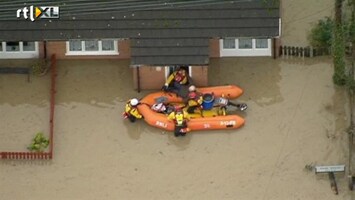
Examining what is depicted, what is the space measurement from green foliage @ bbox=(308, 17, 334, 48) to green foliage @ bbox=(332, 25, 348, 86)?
1.25m

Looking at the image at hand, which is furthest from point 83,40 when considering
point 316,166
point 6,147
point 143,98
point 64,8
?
point 316,166

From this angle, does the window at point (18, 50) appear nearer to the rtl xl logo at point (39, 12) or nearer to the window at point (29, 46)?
the window at point (29, 46)

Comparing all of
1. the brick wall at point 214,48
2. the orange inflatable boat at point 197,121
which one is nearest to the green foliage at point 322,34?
the brick wall at point 214,48

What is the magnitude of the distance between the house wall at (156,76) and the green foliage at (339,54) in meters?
4.62

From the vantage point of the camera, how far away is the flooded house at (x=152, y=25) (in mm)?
26109

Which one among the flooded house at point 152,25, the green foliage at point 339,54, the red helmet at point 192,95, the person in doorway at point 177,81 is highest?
the flooded house at point 152,25

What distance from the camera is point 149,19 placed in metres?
26.3

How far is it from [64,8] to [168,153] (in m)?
6.35

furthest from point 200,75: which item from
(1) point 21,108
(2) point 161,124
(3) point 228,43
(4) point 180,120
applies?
(1) point 21,108

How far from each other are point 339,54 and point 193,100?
5318mm

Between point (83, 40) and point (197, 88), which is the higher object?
point (83, 40)

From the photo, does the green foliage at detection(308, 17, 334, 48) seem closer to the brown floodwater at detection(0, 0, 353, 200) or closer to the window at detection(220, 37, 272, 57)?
the brown floodwater at detection(0, 0, 353, 200)

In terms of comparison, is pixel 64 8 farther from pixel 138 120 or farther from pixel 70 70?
pixel 138 120

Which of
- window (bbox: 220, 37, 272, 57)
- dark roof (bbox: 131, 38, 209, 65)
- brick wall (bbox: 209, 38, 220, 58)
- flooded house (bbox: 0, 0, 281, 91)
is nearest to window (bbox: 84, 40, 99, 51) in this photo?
flooded house (bbox: 0, 0, 281, 91)
